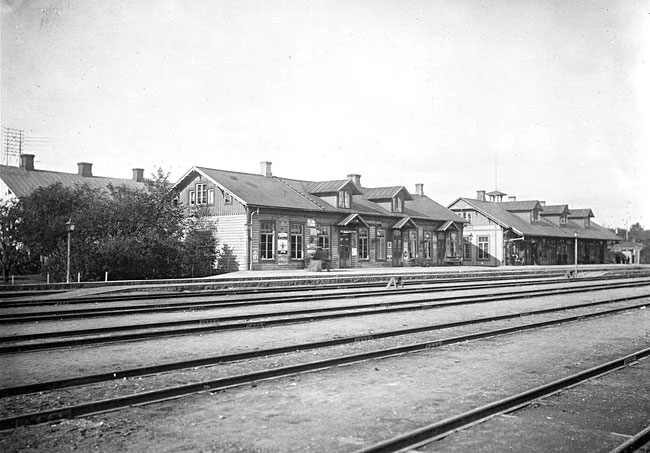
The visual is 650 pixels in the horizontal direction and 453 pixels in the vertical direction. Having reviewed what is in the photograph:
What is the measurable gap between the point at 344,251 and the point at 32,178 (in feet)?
78.0

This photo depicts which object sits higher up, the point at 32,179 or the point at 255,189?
the point at 32,179

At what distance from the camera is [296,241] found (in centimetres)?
3872

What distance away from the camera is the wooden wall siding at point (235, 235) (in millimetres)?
36094

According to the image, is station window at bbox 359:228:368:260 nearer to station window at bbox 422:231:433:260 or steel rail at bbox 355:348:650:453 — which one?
station window at bbox 422:231:433:260

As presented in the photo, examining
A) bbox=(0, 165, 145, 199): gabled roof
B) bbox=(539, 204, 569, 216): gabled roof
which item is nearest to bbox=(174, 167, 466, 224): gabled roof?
bbox=(0, 165, 145, 199): gabled roof

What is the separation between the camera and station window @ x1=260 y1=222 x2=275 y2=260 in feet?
120

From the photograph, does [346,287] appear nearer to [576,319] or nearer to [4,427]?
[576,319]

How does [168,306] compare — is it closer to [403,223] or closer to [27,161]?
[403,223]

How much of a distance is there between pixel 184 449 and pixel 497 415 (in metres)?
3.09

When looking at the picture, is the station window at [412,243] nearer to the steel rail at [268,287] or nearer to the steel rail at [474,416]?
the steel rail at [268,287]

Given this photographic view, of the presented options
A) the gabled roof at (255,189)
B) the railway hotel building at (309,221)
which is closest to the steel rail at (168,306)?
the railway hotel building at (309,221)

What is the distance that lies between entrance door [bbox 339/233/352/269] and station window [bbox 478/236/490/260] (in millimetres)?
21117

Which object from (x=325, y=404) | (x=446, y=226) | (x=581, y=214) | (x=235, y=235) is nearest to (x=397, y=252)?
(x=446, y=226)

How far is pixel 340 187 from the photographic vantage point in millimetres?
42562
